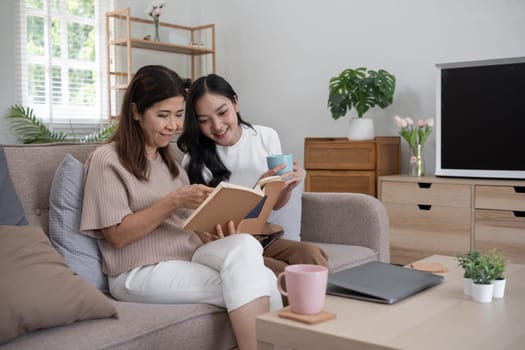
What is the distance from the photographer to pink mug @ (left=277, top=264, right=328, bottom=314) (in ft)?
3.81

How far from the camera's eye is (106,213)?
1.60 m

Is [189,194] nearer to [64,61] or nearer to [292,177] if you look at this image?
[292,177]

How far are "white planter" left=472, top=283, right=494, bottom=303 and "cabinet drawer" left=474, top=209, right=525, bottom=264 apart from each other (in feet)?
6.85

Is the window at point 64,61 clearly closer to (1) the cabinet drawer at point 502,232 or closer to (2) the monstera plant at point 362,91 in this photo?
(2) the monstera plant at point 362,91

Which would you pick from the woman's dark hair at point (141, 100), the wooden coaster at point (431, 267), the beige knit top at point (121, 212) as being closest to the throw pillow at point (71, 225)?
the beige knit top at point (121, 212)

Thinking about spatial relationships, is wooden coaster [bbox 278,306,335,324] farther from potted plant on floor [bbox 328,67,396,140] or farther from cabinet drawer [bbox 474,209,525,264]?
potted plant on floor [bbox 328,67,396,140]

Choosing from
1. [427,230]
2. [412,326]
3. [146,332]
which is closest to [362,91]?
[427,230]

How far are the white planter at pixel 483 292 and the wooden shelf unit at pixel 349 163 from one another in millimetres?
2543

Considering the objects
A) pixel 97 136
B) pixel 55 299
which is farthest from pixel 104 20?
pixel 55 299

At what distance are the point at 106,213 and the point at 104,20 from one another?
3714 mm

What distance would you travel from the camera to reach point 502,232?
3.26 metres

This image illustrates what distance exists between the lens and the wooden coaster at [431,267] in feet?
5.31

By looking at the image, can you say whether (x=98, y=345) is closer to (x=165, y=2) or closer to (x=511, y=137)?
(x=511, y=137)

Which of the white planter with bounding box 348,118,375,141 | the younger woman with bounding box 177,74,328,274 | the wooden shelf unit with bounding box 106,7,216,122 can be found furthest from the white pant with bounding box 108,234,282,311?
the wooden shelf unit with bounding box 106,7,216,122
